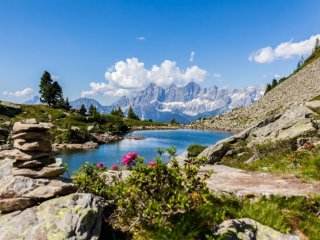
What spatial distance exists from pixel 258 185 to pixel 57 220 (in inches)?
313

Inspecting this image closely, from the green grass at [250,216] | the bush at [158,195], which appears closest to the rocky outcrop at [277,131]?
the green grass at [250,216]

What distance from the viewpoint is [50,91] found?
16350cm

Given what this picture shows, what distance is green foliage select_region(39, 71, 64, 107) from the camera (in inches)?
6378

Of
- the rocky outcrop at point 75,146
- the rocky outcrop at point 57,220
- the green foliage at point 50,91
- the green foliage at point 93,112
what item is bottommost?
the rocky outcrop at point 75,146

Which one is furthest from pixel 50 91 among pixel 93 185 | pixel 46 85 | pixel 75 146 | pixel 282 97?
pixel 93 185

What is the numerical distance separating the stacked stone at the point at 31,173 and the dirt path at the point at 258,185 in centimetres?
507

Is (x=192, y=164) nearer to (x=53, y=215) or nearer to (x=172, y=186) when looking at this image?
(x=172, y=186)

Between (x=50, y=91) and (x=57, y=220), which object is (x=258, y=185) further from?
(x=50, y=91)

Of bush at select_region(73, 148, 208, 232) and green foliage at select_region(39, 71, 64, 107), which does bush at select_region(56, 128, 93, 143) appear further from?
bush at select_region(73, 148, 208, 232)

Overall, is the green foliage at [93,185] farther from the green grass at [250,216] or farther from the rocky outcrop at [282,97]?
the rocky outcrop at [282,97]

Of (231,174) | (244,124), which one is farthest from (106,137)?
(231,174)

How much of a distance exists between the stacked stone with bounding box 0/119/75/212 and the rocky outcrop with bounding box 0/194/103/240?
0.29 metres

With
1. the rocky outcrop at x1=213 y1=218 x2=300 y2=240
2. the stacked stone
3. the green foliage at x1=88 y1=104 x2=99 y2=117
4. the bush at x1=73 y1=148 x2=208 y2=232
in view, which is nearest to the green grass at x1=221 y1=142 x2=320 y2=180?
the rocky outcrop at x1=213 y1=218 x2=300 y2=240

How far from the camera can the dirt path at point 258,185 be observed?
1148 centimetres
